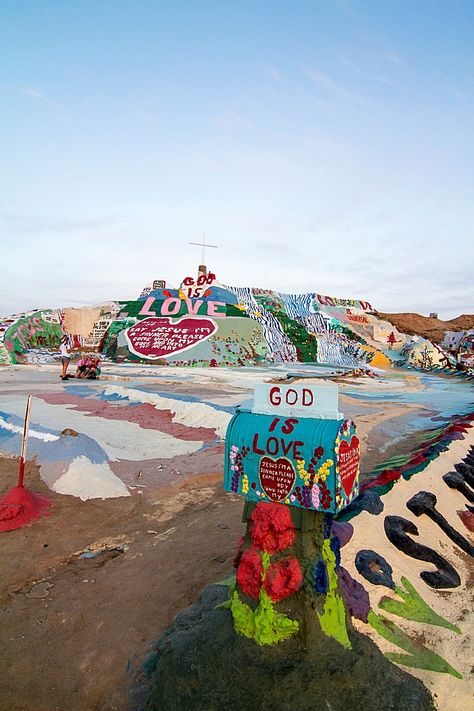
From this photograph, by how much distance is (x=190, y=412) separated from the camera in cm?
1257

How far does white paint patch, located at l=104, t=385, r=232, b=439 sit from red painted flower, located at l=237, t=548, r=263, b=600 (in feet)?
24.6

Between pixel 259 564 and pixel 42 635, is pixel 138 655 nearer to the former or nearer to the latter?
pixel 42 635

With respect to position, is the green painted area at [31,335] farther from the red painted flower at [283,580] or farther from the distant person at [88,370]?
the red painted flower at [283,580]

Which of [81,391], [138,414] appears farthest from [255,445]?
[81,391]

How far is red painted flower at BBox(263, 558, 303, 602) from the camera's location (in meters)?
3.04

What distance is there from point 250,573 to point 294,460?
2.75 feet

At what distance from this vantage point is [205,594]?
390 cm

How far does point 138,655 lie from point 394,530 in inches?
103

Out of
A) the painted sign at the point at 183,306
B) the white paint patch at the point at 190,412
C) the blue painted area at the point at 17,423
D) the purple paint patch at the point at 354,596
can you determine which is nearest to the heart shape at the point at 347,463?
the purple paint patch at the point at 354,596

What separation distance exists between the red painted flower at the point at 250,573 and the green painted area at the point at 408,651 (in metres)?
1.03

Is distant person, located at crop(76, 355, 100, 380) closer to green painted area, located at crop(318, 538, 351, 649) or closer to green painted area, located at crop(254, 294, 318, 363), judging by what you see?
green painted area, located at crop(254, 294, 318, 363)

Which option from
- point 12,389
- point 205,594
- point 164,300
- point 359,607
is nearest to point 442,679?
point 359,607

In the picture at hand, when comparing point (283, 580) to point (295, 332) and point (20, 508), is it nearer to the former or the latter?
point (20, 508)

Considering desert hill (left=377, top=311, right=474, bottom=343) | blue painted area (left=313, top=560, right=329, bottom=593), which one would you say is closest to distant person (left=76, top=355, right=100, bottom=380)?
blue painted area (left=313, top=560, right=329, bottom=593)
